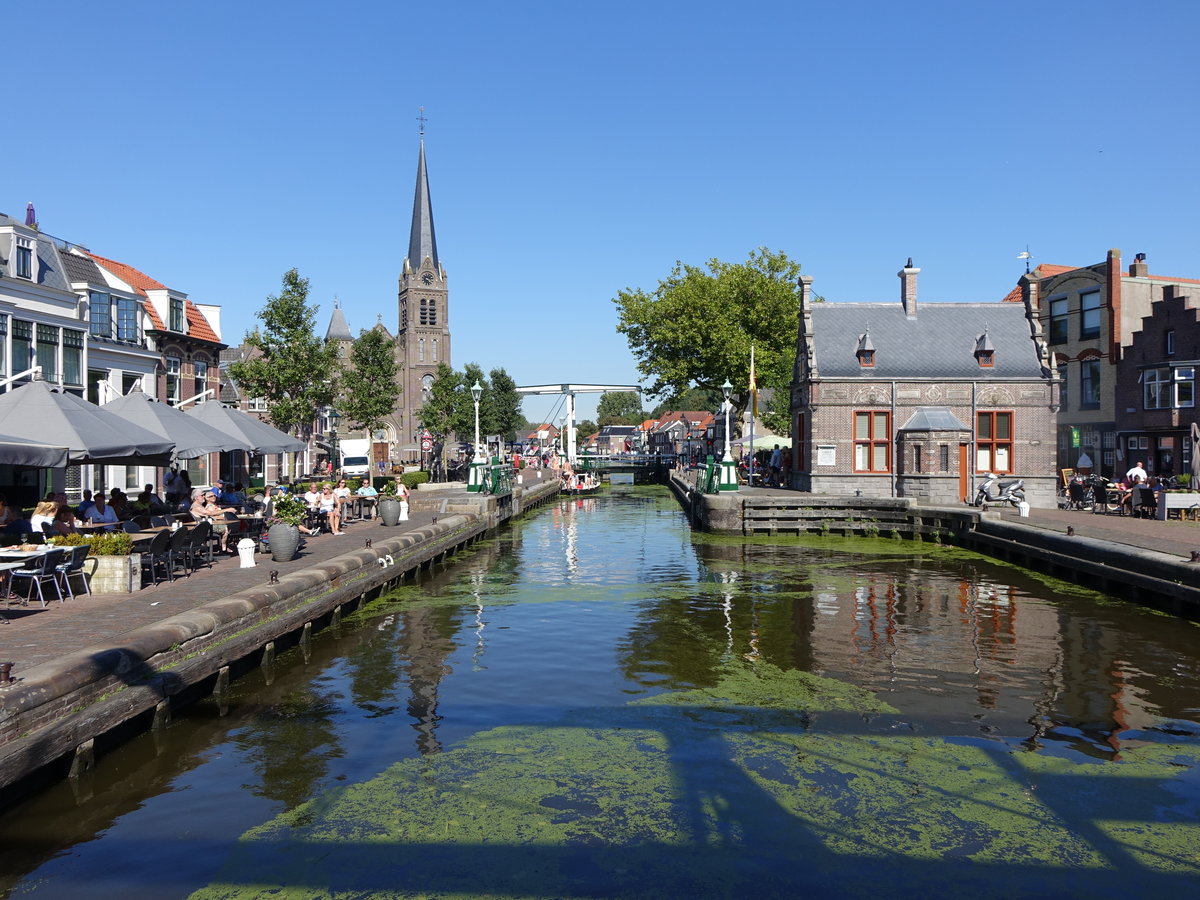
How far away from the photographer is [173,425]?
17.9 m

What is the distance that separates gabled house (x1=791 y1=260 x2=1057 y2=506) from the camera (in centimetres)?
3350

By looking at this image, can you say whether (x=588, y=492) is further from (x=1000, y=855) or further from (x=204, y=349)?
(x=1000, y=855)

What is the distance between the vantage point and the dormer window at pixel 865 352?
3469cm

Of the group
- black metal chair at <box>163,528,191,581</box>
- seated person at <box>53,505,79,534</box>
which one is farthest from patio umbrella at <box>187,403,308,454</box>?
black metal chair at <box>163,528,191,581</box>

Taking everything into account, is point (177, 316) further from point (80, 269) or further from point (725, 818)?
point (725, 818)

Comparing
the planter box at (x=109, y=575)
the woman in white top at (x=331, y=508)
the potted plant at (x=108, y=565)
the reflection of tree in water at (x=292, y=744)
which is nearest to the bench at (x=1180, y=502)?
the woman in white top at (x=331, y=508)

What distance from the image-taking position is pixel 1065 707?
10391mm

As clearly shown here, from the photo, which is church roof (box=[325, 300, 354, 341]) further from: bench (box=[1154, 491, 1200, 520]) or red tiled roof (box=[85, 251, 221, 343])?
bench (box=[1154, 491, 1200, 520])

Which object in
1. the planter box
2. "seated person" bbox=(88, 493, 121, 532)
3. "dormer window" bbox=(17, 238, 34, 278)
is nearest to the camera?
the planter box

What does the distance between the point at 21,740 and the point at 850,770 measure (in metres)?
7.22

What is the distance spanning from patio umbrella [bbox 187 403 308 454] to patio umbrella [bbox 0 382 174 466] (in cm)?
470

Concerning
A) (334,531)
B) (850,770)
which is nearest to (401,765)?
(850,770)

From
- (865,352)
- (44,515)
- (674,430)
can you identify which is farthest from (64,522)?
(674,430)

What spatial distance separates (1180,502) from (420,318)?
83886 millimetres
